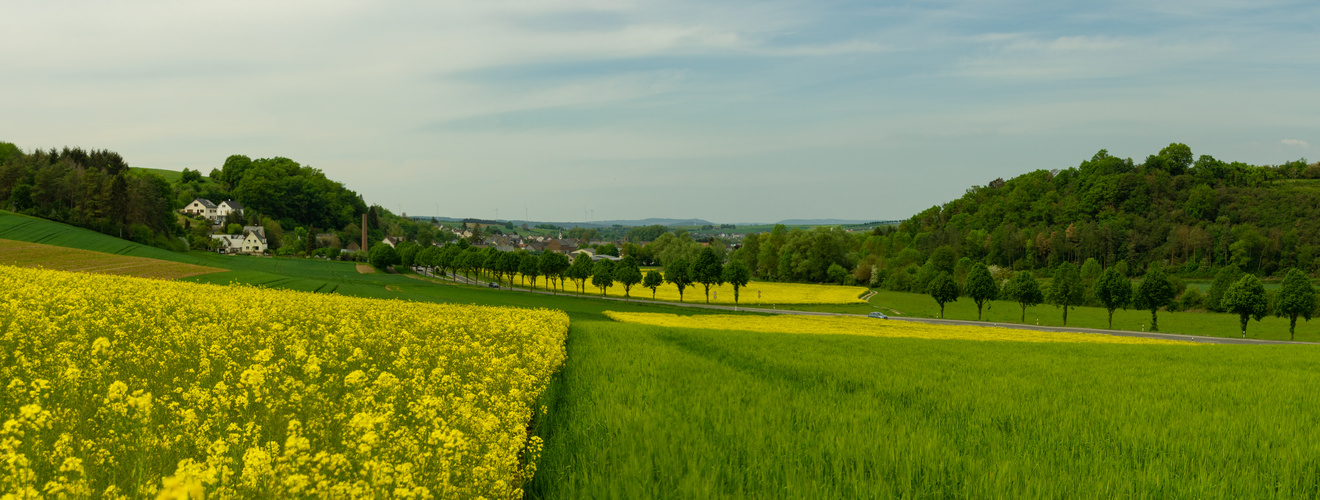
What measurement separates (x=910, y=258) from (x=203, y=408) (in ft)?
431

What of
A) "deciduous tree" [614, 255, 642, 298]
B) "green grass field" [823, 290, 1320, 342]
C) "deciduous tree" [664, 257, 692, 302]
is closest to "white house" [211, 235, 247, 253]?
"deciduous tree" [614, 255, 642, 298]

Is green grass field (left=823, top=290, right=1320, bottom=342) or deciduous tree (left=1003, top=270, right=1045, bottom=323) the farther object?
deciduous tree (left=1003, top=270, right=1045, bottom=323)

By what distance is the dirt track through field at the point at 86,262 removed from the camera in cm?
5162

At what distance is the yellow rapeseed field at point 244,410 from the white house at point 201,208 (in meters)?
205

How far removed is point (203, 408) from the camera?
22.0 ft

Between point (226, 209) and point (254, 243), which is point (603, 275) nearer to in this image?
point (254, 243)

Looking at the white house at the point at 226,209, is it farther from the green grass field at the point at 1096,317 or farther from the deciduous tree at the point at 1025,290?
the deciduous tree at the point at 1025,290

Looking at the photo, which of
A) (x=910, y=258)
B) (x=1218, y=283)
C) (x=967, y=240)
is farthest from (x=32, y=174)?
(x=967, y=240)

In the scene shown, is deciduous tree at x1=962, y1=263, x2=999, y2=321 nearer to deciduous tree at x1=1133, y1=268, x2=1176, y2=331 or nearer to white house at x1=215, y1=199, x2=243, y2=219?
deciduous tree at x1=1133, y1=268, x2=1176, y2=331

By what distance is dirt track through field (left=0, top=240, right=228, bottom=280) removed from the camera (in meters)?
51.6

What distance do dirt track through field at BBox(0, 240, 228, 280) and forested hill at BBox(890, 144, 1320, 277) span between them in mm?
133582

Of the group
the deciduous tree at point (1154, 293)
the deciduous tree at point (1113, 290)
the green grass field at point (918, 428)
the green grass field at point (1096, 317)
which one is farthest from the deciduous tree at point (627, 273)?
the green grass field at point (918, 428)

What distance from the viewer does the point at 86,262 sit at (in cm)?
5500

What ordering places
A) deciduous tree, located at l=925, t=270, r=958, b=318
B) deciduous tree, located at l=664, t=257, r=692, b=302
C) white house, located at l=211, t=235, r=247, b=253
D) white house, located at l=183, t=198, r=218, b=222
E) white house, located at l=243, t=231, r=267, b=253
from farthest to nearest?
white house, located at l=183, t=198, r=218, b=222 → white house, located at l=243, t=231, r=267, b=253 → white house, located at l=211, t=235, r=247, b=253 → deciduous tree, located at l=664, t=257, r=692, b=302 → deciduous tree, located at l=925, t=270, r=958, b=318
